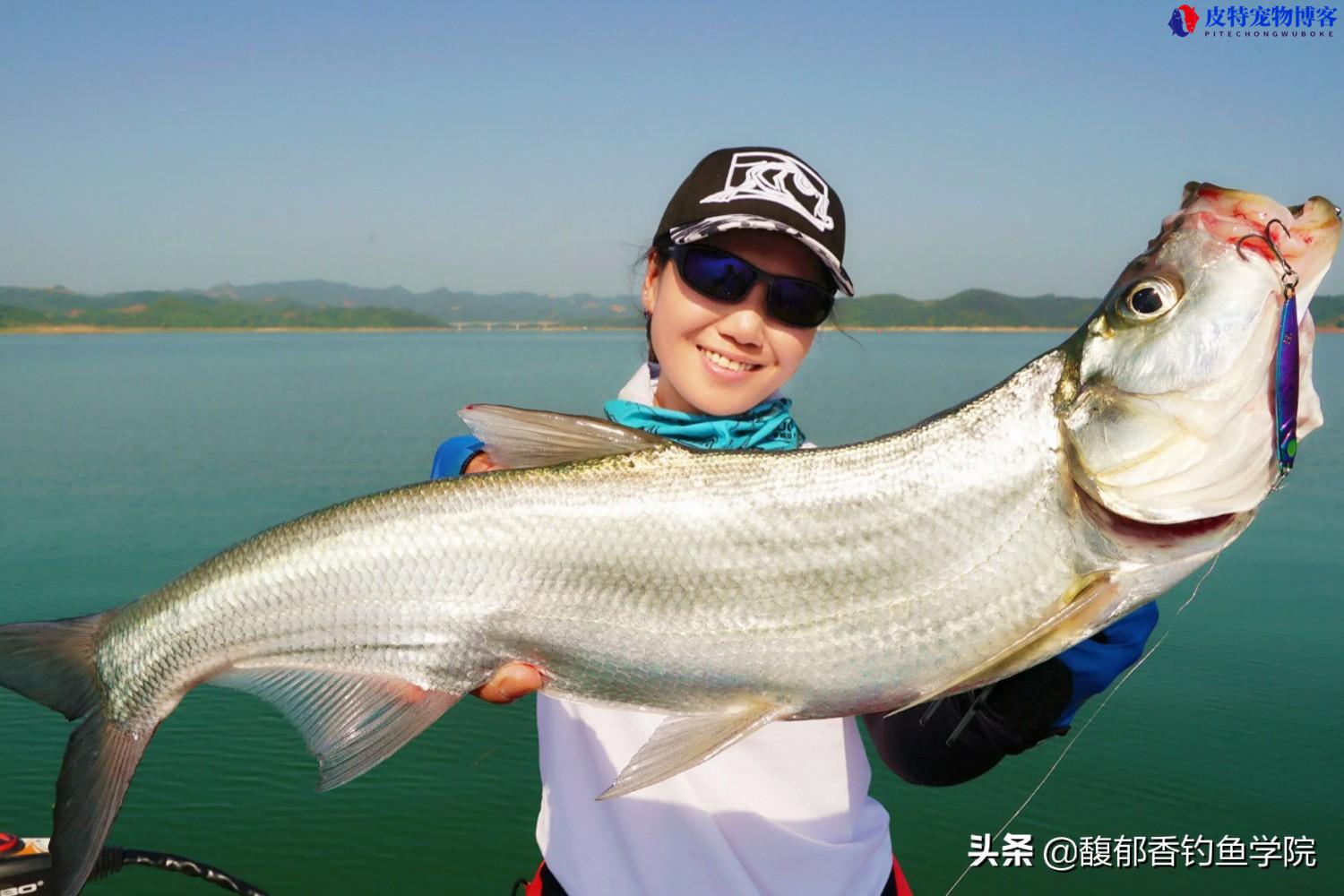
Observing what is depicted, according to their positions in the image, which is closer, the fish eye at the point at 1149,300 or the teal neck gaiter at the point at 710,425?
the fish eye at the point at 1149,300

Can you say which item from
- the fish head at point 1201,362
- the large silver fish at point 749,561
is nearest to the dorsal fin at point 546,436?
the large silver fish at point 749,561

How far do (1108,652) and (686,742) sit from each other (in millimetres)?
1290

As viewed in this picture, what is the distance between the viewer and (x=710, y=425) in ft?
11.5

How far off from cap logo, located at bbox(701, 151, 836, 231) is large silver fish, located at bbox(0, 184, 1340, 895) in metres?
1.14

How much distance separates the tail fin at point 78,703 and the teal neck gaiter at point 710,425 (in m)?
1.90

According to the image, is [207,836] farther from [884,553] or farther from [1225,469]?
[1225,469]

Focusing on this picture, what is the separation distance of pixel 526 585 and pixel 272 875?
5955 mm

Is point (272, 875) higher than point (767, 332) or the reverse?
the reverse

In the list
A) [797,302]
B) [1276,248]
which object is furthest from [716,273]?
[1276,248]

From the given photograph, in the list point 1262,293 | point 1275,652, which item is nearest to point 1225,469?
point 1262,293

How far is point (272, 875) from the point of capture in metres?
7.12

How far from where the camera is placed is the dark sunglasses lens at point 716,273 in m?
3.37

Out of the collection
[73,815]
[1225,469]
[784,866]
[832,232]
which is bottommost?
[784,866]

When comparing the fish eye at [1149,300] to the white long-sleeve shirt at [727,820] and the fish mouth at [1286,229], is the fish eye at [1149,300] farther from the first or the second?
the white long-sleeve shirt at [727,820]
